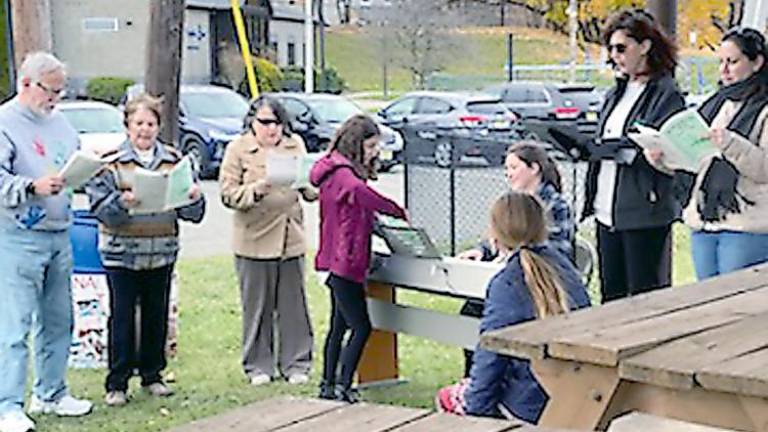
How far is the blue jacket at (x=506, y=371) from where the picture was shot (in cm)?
433

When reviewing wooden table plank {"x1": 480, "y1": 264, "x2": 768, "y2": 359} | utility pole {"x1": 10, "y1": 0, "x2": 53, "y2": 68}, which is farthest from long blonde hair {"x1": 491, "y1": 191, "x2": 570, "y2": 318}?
utility pole {"x1": 10, "y1": 0, "x2": 53, "y2": 68}

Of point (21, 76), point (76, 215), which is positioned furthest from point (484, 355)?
point (76, 215)

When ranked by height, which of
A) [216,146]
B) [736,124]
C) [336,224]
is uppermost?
[736,124]

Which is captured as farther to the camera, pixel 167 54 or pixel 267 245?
pixel 167 54

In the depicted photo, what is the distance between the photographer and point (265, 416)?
322cm

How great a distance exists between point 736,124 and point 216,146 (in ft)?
56.1

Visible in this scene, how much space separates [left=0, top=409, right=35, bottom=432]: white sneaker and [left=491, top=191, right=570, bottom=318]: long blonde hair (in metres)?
2.44

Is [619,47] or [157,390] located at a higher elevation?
[619,47]

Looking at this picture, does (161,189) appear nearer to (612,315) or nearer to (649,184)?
(649,184)

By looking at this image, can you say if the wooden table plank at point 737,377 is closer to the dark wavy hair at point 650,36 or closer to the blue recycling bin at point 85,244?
the dark wavy hair at point 650,36

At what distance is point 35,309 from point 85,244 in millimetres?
1215

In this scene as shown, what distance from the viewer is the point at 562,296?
4.38 m

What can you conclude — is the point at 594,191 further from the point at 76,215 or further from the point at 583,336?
the point at 76,215

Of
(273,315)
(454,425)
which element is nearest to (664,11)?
(273,315)
